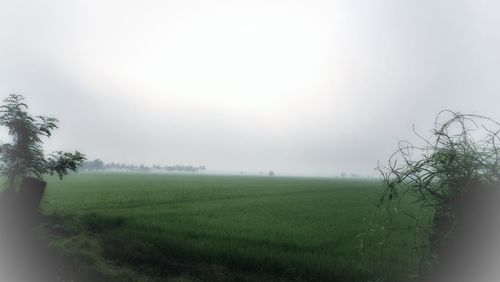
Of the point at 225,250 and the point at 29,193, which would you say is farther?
the point at 29,193

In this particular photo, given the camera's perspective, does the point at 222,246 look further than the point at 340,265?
Yes

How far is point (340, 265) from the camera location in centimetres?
820

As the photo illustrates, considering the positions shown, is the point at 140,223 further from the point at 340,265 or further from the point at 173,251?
the point at 340,265

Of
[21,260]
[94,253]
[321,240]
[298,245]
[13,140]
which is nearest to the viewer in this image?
[21,260]

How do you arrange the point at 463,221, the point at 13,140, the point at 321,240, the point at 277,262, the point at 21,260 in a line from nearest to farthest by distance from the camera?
the point at 463,221 < the point at 21,260 < the point at 277,262 < the point at 321,240 < the point at 13,140

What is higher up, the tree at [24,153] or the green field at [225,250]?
the tree at [24,153]

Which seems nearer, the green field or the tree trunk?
the green field

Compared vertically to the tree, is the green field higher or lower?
lower

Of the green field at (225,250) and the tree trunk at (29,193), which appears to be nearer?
the green field at (225,250)

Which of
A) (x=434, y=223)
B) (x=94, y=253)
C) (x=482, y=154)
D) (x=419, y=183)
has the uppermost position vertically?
(x=482, y=154)

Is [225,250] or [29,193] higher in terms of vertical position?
[29,193]

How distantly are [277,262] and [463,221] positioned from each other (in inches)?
228

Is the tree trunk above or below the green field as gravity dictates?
above

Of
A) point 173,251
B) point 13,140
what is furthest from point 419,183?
point 13,140
